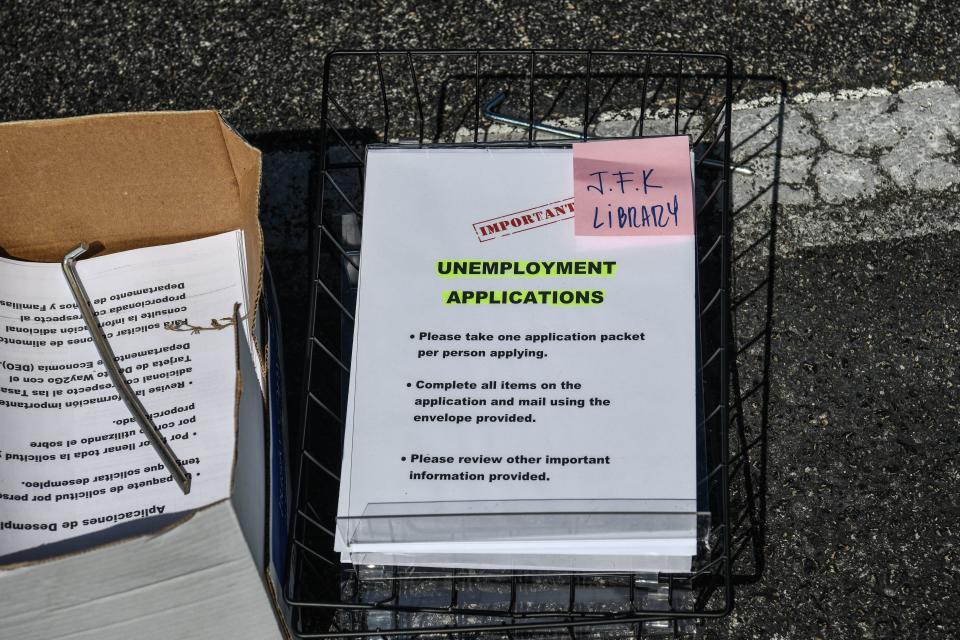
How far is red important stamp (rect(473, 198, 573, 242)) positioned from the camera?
3.07 ft

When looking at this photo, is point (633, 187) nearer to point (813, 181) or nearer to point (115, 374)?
point (813, 181)

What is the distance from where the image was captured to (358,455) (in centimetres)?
85

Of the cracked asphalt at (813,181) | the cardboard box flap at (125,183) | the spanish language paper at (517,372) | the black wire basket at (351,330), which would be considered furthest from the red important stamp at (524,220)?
the cracked asphalt at (813,181)

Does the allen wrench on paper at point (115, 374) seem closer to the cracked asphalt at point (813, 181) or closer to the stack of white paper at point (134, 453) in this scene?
the stack of white paper at point (134, 453)

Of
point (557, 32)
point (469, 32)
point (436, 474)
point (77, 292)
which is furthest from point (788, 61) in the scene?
point (77, 292)

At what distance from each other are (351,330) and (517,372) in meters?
0.24

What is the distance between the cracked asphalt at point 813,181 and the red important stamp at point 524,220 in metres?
0.41

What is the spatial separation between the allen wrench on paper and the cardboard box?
4 centimetres

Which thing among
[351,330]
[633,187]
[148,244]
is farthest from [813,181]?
[148,244]

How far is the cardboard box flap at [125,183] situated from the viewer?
896mm

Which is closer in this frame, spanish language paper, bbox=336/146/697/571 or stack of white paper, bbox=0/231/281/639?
stack of white paper, bbox=0/231/281/639

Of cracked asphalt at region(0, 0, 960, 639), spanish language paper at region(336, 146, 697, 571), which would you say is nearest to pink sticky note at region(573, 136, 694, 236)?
spanish language paper at region(336, 146, 697, 571)

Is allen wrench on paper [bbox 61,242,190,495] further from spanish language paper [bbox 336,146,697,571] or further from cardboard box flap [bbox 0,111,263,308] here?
spanish language paper [bbox 336,146,697,571]

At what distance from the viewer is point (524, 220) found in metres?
0.94
